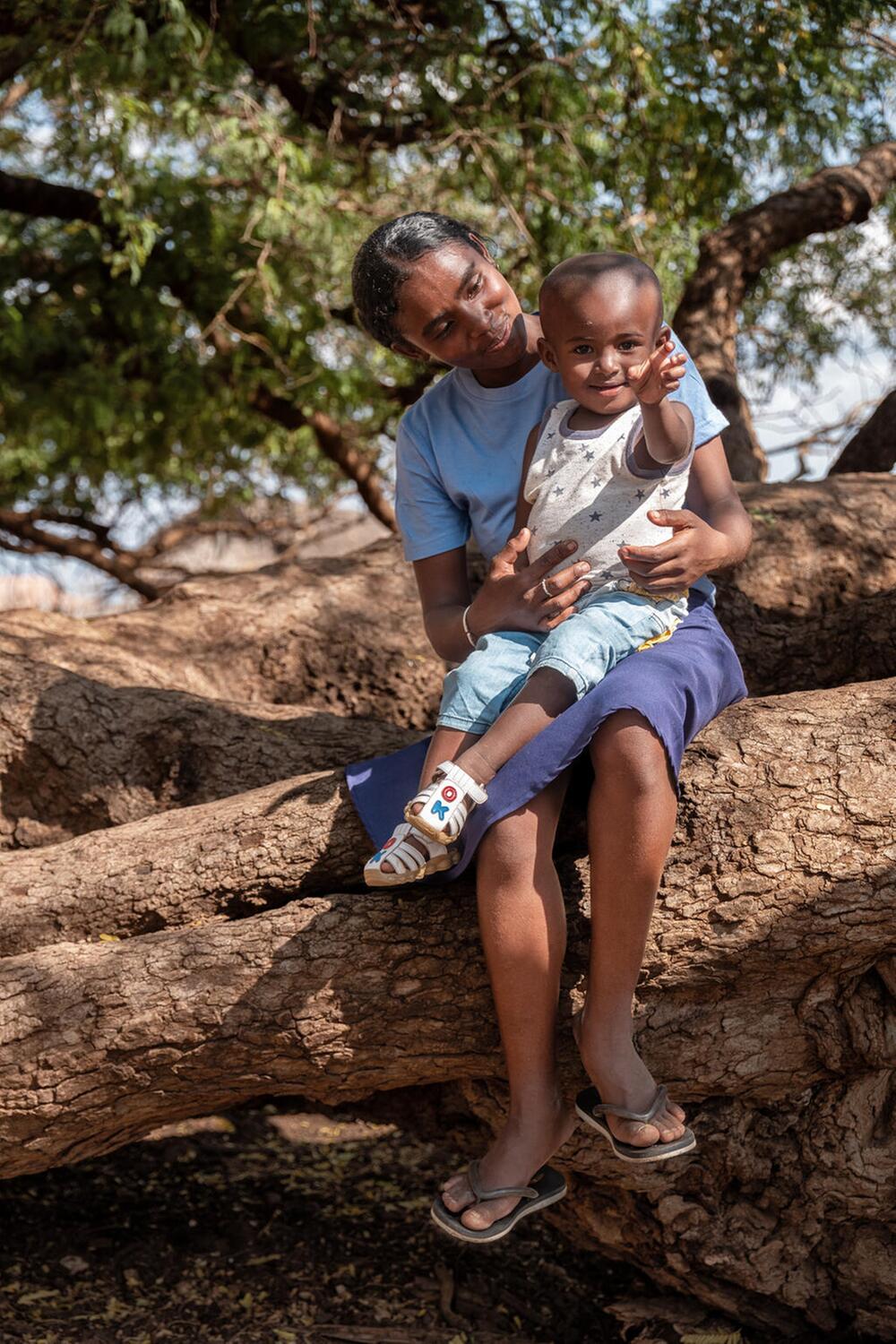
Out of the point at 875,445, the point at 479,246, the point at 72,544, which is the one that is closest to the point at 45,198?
the point at 72,544

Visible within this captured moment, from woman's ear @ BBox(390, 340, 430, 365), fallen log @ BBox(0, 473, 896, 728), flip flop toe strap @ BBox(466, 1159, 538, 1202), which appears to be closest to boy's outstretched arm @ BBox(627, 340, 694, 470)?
woman's ear @ BBox(390, 340, 430, 365)

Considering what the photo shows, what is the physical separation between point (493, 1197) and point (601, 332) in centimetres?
149

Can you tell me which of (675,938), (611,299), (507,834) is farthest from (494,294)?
(675,938)

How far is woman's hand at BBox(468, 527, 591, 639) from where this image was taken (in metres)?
2.35

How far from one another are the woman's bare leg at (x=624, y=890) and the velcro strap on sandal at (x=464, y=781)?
0.64 feet

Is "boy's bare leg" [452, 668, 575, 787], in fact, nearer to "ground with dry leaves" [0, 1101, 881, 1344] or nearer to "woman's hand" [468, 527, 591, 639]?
"woman's hand" [468, 527, 591, 639]

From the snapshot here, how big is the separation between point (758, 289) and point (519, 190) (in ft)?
7.34

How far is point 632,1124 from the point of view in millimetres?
2109

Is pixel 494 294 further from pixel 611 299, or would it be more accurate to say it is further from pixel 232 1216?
pixel 232 1216

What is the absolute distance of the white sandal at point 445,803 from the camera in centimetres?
206

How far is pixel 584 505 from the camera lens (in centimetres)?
238

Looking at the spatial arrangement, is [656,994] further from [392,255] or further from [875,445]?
[875,445]

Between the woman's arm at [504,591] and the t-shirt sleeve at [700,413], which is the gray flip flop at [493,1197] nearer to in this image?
the woman's arm at [504,591]

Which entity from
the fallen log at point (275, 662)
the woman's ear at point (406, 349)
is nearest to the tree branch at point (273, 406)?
the fallen log at point (275, 662)
